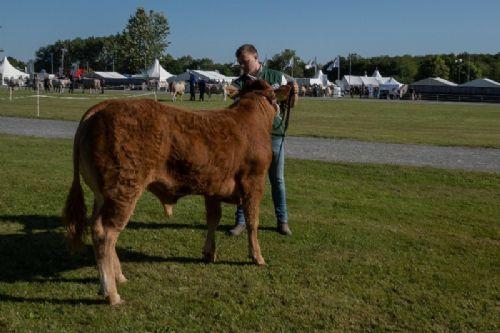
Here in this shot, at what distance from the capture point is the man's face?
716 centimetres

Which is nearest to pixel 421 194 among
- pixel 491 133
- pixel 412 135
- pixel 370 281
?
pixel 370 281

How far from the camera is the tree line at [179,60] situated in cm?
11188

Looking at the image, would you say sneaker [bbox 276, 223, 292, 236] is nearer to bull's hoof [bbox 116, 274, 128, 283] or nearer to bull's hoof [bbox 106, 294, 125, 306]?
bull's hoof [bbox 116, 274, 128, 283]

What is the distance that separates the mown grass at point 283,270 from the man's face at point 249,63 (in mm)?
2158

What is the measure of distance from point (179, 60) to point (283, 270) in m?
157

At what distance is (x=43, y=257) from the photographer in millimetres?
6453

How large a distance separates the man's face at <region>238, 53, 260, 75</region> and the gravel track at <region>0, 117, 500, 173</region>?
7258 mm

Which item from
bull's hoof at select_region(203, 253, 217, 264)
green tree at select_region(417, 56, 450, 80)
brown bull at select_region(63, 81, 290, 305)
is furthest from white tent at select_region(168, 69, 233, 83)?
brown bull at select_region(63, 81, 290, 305)

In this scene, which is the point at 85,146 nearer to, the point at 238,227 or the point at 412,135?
the point at 238,227

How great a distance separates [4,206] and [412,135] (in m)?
16.3

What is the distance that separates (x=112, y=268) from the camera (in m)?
5.23

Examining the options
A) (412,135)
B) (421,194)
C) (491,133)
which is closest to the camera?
(421,194)

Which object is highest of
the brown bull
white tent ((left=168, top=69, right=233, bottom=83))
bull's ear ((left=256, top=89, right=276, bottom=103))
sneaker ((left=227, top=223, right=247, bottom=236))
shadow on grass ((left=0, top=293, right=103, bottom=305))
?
white tent ((left=168, top=69, right=233, bottom=83))

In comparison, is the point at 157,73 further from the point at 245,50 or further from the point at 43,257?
the point at 43,257
